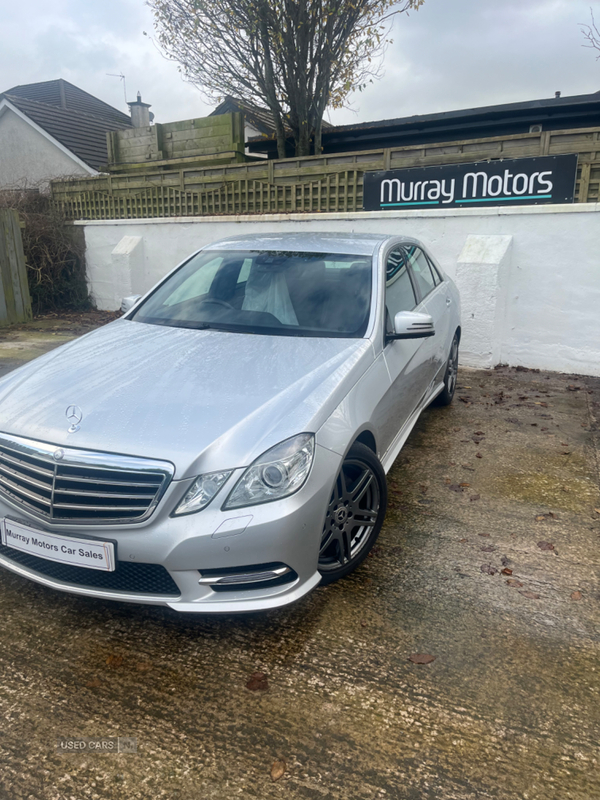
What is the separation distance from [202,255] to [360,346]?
1758 millimetres

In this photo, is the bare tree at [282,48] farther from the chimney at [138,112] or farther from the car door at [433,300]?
the chimney at [138,112]

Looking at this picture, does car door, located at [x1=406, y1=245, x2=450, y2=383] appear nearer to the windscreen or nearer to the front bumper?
the windscreen

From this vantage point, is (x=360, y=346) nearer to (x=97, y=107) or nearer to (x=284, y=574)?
(x=284, y=574)

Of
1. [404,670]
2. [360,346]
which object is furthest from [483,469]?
[404,670]

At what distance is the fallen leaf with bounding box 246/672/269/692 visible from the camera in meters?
2.25

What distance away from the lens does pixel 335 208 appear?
28.0ft

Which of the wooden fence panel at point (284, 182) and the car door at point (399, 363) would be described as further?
the wooden fence panel at point (284, 182)

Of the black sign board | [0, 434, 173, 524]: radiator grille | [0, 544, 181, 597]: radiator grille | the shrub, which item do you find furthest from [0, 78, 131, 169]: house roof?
[0, 544, 181, 597]: radiator grille

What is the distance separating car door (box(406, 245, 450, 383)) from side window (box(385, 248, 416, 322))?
0.18 meters

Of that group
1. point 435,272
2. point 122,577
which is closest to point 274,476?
point 122,577

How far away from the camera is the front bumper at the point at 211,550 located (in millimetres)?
2168

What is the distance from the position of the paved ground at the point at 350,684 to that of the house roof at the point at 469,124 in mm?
11322

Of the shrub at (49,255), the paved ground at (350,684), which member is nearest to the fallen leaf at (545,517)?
the paved ground at (350,684)

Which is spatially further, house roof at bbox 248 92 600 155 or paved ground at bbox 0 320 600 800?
house roof at bbox 248 92 600 155
